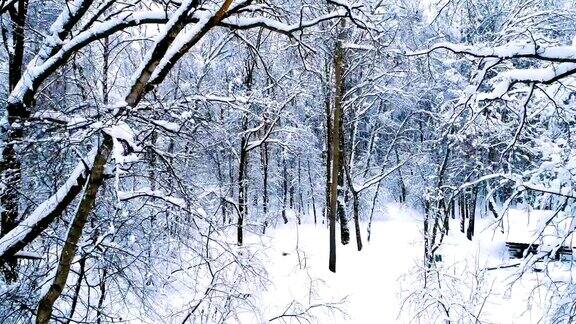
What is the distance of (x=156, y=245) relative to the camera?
5.30m

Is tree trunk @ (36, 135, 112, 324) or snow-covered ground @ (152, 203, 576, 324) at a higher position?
tree trunk @ (36, 135, 112, 324)

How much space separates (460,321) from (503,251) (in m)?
13.8

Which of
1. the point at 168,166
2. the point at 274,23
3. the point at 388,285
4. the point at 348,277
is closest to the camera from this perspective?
the point at 168,166

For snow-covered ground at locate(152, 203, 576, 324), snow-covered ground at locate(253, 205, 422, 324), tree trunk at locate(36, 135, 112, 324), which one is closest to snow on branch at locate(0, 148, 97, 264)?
tree trunk at locate(36, 135, 112, 324)

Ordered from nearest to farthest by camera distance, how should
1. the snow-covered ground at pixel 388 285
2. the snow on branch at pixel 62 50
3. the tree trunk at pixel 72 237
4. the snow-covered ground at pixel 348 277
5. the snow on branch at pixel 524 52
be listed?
1. the tree trunk at pixel 72 237
2. the snow on branch at pixel 524 52
3. the snow on branch at pixel 62 50
4. the snow-covered ground at pixel 388 285
5. the snow-covered ground at pixel 348 277

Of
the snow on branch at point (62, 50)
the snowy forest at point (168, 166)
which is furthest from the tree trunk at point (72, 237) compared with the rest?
the snow on branch at point (62, 50)

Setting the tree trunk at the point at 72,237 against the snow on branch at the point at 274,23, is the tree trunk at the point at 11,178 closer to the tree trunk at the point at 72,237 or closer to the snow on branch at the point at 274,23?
the tree trunk at the point at 72,237

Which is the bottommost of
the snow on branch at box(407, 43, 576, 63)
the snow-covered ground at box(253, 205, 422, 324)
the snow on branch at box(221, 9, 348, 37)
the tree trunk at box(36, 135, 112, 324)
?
the snow-covered ground at box(253, 205, 422, 324)

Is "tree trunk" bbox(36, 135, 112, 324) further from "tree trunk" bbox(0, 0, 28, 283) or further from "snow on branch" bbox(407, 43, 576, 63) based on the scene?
"snow on branch" bbox(407, 43, 576, 63)

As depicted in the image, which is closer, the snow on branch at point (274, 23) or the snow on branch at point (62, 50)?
the snow on branch at point (62, 50)

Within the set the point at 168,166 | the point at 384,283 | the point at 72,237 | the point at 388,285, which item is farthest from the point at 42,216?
the point at 384,283

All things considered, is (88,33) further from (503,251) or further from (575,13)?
(503,251)

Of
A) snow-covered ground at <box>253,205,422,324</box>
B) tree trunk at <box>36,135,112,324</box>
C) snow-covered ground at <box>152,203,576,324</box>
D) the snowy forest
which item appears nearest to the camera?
tree trunk at <box>36,135,112,324</box>

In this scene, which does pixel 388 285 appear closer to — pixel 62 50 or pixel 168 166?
pixel 168 166
